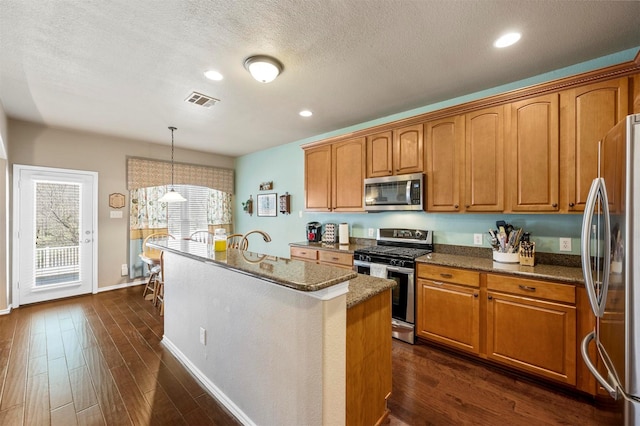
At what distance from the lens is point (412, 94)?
288 centimetres

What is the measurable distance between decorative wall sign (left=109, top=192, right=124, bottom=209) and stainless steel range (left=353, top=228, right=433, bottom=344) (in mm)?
4207

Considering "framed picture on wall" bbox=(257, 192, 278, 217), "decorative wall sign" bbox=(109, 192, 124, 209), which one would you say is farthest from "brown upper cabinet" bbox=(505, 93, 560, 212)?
"decorative wall sign" bbox=(109, 192, 124, 209)

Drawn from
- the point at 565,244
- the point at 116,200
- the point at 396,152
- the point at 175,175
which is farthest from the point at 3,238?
the point at 565,244

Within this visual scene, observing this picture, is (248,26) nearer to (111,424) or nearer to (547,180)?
(547,180)

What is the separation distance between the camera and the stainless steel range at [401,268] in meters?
2.70

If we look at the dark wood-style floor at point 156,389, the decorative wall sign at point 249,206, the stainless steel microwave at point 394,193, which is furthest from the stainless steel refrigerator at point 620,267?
the decorative wall sign at point 249,206

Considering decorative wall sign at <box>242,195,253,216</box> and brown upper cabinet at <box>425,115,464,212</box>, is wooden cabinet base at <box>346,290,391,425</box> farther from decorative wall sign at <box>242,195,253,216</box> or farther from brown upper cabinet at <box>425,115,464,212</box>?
decorative wall sign at <box>242,195,253,216</box>

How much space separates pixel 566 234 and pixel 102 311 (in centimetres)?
540

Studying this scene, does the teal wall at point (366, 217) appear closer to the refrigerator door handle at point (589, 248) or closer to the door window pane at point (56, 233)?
the refrigerator door handle at point (589, 248)

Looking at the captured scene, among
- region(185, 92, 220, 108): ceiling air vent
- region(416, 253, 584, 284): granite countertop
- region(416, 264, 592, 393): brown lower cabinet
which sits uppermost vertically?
region(185, 92, 220, 108): ceiling air vent

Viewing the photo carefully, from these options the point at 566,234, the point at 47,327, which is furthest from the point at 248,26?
the point at 47,327

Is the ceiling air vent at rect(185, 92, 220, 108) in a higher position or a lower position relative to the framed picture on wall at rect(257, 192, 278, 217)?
higher

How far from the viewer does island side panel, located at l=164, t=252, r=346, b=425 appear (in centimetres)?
123

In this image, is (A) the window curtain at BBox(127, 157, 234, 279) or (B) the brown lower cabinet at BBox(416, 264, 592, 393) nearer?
(B) the brown lower cabinet at BBox(416, 264, 592, 393)
